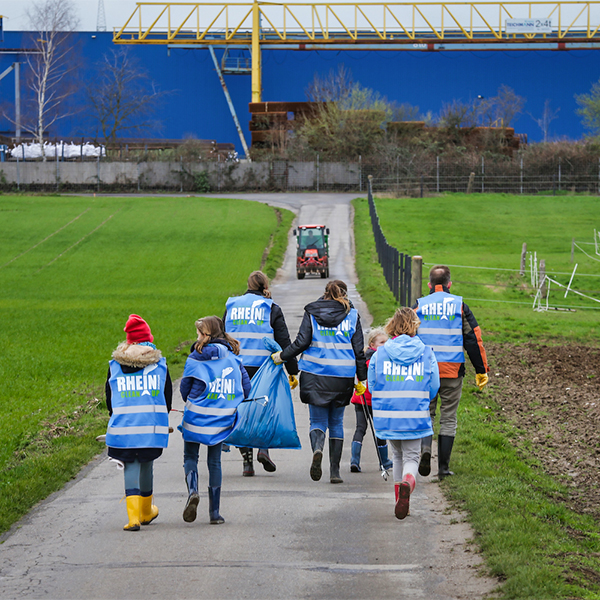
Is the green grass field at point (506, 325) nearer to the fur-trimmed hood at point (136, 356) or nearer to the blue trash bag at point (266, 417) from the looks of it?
the blue trash bag at point (266, 417)

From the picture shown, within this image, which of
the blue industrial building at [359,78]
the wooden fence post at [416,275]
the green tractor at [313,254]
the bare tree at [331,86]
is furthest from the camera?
the blue industrial building at [359,78]

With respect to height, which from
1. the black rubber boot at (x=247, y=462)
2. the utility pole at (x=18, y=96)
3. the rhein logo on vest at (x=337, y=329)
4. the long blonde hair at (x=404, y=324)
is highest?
the utility pole at (x=18, y=96)

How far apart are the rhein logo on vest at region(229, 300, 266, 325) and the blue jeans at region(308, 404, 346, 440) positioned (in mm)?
1021

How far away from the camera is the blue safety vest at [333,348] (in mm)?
7824

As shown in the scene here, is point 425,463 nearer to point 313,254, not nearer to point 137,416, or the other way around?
point 137,416

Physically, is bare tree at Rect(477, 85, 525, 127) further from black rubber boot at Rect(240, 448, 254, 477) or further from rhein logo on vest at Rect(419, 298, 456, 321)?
black rubber boot at Rect(240, 448, 254, 477)

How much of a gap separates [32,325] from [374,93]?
2093 inches

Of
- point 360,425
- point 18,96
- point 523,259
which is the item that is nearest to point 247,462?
point 360,425

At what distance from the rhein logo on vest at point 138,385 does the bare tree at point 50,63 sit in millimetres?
63641

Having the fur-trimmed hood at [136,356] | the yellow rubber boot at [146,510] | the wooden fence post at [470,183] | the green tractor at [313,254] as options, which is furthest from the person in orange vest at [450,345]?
the wooden fence post at [470,183]

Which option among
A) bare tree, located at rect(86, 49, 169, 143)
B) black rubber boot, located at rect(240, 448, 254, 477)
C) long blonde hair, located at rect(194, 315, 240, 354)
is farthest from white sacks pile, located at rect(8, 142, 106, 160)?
long blonde hair, located at rect(194, 315, 240, 354)

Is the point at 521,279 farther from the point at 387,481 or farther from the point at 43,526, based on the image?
the point at 43,526

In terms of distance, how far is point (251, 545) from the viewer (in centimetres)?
600

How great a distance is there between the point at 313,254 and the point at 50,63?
46.3 metres
